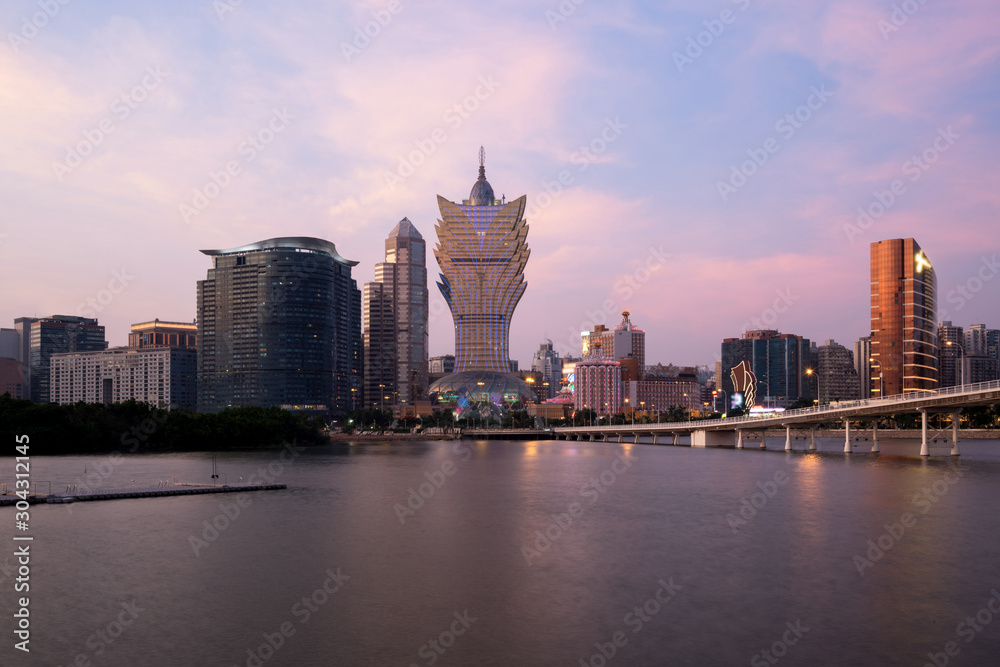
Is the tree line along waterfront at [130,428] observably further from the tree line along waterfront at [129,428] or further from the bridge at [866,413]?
the bridge at [866,413]

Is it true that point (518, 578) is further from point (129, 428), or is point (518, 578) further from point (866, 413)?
point (129, 428)

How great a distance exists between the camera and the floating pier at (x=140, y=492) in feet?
208

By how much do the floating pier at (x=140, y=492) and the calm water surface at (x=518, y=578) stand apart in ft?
7.04

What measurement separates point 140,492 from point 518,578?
41.5 meters

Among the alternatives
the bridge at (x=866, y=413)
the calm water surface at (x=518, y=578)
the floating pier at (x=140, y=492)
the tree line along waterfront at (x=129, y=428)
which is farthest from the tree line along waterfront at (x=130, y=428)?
the floating pier at (x=140, y=492)

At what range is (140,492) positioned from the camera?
6856 cm

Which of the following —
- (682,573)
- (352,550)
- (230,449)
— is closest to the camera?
(682,573)

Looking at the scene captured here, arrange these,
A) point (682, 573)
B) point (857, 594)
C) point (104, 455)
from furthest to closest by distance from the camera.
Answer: point (104, 455)
point (682, 573)
point (857, 594)

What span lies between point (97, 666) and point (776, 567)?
30819mm

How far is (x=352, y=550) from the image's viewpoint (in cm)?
4675

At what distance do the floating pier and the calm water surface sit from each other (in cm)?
214

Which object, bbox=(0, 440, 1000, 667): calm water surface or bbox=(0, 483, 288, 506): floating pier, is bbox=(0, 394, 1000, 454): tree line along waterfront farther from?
bbox=(0, 483, 288, 506): floating pier

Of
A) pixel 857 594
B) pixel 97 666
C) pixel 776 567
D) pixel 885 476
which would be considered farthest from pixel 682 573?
pixel 885 476

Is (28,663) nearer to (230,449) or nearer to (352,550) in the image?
(352,550)
